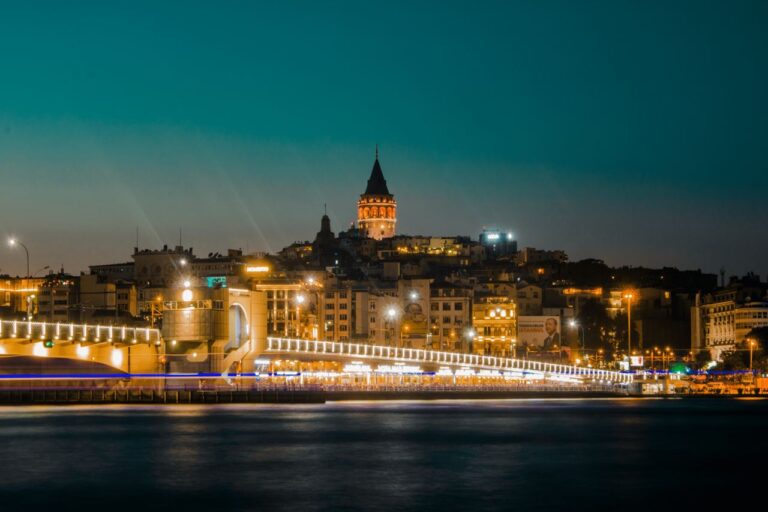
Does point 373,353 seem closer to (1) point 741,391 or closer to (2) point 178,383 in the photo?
(2) point 178,383

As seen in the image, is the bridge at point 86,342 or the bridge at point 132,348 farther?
the bridge at point 132,348

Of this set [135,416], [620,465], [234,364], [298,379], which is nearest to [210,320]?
[234,364]

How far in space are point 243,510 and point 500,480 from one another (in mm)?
14702

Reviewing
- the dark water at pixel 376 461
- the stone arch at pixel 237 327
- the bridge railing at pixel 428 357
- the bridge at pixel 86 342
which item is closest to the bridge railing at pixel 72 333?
the bridge at pixel 86 342

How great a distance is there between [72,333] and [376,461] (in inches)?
2269

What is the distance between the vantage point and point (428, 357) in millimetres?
151375

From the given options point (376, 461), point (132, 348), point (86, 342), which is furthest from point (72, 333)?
point (376, 461)

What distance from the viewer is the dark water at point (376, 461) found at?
2250 inches

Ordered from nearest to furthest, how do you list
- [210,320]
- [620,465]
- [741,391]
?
[620,465] → [210,320] → [741,391]

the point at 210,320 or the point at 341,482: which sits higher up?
the point at 210,320

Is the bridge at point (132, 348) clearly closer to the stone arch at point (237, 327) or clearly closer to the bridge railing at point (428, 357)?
the bridge railing at point (428, 357)

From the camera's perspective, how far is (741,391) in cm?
17600

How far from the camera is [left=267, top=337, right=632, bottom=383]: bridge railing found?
458ft

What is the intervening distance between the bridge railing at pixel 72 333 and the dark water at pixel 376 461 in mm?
7231
